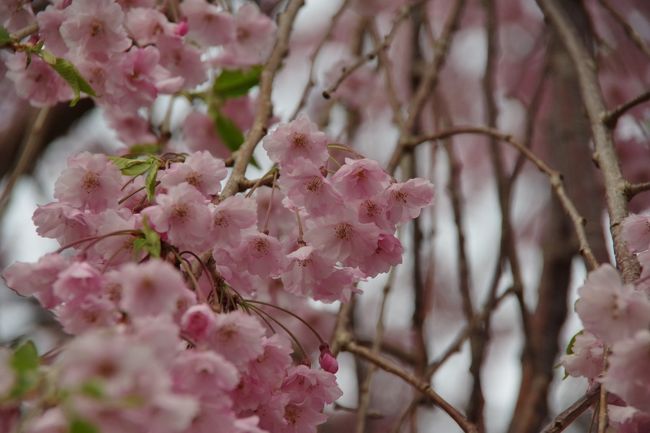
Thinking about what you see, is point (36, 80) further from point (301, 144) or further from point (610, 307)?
point (610, 307)

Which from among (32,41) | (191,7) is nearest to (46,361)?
(32,41)

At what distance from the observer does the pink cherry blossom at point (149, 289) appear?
0.91m

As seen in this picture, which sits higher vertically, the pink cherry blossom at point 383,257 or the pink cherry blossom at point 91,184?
the pink cherry blossom at point 383,257

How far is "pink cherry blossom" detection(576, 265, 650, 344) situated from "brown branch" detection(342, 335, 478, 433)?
0.34m

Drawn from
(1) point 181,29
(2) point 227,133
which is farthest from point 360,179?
(2) point 227,133

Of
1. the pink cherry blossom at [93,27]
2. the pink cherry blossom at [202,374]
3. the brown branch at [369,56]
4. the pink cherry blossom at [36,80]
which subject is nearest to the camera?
the pink cherry blossom at [202,374]

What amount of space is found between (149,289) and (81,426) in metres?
0.20

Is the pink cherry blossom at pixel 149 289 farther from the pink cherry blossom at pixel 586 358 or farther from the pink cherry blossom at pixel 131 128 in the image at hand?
the pink cherry blossom at pixel 131 128

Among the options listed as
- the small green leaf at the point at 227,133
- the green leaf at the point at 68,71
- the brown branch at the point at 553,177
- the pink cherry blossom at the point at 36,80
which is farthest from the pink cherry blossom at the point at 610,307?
the small green leaf at the point at 227,133

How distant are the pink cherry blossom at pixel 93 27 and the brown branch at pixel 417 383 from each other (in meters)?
0.70

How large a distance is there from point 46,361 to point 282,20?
1.15 meters

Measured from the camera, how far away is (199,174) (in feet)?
4.06

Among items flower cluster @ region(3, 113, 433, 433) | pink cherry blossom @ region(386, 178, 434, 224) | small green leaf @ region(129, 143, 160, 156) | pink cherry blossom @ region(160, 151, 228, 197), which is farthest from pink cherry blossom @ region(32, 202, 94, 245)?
small green leaf @ region(129, 143, 160, 156)

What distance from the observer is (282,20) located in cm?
198
